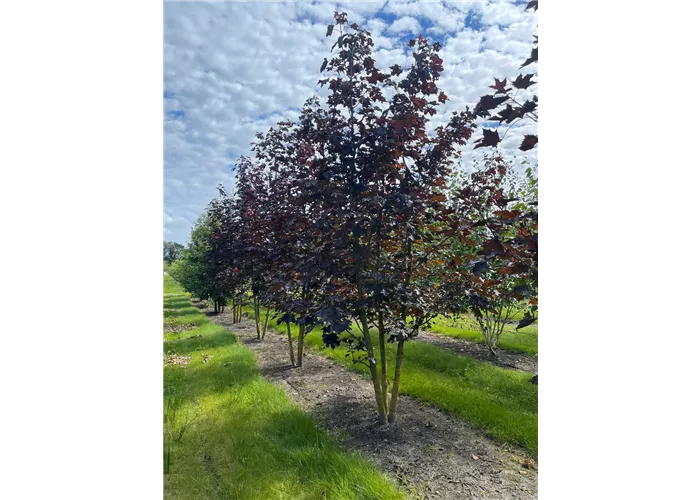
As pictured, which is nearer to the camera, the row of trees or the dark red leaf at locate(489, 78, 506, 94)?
the dark red leaf at locate(489, 78, 506, 94)

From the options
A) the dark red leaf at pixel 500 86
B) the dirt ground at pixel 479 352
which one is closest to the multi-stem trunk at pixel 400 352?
the dirt ground at pixel 479 352

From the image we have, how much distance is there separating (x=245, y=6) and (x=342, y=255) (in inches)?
36.5

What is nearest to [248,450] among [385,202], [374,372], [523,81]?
[374,372]

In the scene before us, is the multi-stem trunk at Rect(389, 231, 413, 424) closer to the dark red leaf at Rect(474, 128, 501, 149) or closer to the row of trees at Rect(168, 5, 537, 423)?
the row of trees at Rect(168, 5, 537, 423)

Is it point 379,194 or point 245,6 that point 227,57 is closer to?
point 245,6

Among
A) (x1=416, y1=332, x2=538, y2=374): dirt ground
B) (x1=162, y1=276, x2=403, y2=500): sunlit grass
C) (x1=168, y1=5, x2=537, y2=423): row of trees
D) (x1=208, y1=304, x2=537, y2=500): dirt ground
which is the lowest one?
(x1=208, y1=304, x2=537, y2=500): dirt ground

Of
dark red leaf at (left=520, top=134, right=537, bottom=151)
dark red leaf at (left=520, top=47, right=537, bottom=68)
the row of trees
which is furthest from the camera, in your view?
the row of trees

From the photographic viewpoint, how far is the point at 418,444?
1.50m

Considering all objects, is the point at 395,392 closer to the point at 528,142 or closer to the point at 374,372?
the point at 374,372

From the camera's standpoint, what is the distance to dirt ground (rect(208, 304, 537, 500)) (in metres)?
1.24

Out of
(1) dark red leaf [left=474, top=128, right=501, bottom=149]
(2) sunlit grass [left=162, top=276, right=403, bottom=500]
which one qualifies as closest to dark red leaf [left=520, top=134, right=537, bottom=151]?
(1) dark red leaf [left=474, top=128, right=501, bottom=149]
